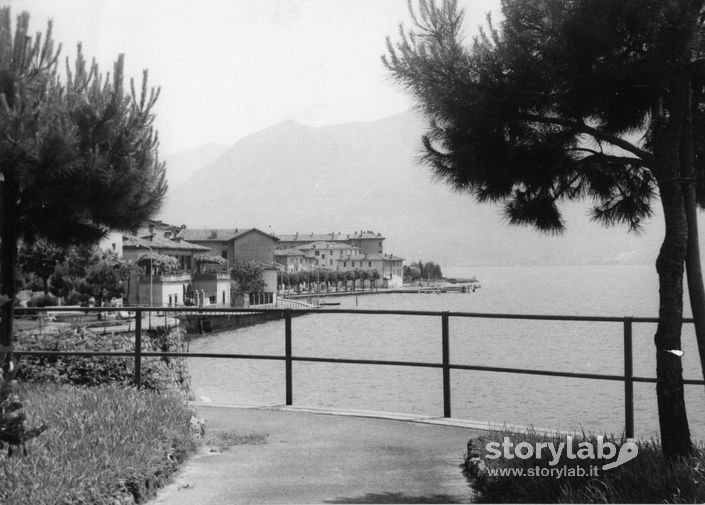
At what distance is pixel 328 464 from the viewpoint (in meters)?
5.42

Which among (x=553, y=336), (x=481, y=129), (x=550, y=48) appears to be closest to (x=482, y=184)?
(x=481, y=129)

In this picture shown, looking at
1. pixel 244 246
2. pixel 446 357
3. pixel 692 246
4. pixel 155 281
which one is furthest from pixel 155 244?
pixel 692 246

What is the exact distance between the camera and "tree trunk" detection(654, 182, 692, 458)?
14.8 ft

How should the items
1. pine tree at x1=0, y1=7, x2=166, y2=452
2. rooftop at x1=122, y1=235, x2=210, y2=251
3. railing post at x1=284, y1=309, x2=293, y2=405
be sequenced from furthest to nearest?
rooftop at x1=122, y1=235, x2=210, y2=251 < pine tree at x1=0, y1=7, x2=166, y2=452 < railing post at x1=284, y1=309, x2=293, y2=405

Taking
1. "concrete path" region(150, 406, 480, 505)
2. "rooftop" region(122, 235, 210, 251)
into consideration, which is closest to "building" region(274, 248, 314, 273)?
"rooftop" region(122, 235, 210, 251)

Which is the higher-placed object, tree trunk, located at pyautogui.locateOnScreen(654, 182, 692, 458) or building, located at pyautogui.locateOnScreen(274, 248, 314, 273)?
building, located at pyautogui.locateOnScreen(274, 248, 314, 273)

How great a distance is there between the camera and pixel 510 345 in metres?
55.8

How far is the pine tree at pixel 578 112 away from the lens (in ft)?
14.9

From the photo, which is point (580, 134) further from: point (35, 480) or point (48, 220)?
point (48, 220)

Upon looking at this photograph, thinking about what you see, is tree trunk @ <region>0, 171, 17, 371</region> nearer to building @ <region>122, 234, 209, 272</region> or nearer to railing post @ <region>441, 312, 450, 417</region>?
railing post @ <region>441, 312, 450, 417</region>

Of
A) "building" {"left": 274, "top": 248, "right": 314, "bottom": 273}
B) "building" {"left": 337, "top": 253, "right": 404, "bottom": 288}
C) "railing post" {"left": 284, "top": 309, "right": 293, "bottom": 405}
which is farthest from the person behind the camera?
"building" {"left": 337, "top": 253, "right": 404, "bottom": 288}

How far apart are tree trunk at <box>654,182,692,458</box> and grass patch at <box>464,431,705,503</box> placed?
0.49 feet

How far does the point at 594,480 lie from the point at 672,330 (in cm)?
112

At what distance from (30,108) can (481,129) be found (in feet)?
18.5
